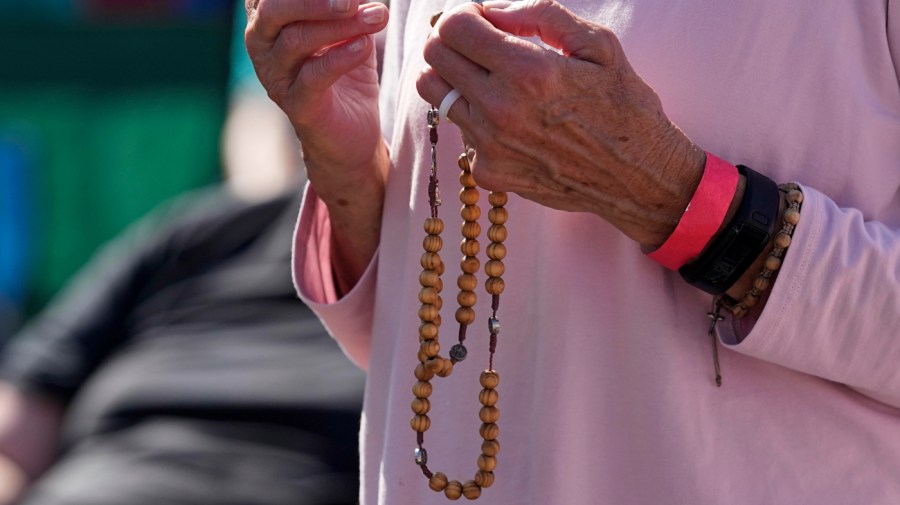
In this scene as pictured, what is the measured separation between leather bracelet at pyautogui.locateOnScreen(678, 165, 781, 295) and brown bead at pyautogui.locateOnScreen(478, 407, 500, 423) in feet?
0.74

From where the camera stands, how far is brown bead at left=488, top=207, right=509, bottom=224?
1023 mm

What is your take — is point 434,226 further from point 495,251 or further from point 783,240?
point 783,240

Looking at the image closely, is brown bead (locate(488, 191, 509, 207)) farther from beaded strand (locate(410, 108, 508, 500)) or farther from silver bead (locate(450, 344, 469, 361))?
silver bead (locate(450, 344, 469, 361))

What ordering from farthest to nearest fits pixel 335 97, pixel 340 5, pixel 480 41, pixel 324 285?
1. pixel 324 285
2. pixel 335 97
3. pixel 340 5
4. pixel 480 41

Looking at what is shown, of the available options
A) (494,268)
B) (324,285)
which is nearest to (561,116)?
(494,268)

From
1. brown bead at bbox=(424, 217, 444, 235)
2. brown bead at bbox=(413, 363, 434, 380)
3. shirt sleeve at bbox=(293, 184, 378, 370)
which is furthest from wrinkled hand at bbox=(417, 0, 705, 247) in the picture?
shirt sleeve at bbox=(293, 184, 378, 370)

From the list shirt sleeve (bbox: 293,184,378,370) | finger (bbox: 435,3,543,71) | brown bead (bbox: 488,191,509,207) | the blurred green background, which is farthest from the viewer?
the blurred green background

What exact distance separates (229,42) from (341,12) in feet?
9.66

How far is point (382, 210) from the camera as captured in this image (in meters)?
1.27

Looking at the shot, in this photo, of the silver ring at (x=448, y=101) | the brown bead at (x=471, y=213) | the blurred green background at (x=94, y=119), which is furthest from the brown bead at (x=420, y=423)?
the blurred green background at (x=94, y=119)

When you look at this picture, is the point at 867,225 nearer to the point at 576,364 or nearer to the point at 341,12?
the point at 576,364

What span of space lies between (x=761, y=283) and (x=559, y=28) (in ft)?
0.97

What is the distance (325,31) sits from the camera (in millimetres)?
1040

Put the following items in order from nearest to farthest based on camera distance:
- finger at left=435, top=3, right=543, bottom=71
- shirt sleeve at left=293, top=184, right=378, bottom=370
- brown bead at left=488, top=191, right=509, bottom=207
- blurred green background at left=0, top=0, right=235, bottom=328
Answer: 1. finger at left=435, top=3, right=543, bottom=71
2. brown bead at left=488, top=191, right=509, bottom=207
3. shirt sleeve at left=293, top=184, right=378, bottom=370
4. blurred green background at left=0, top=0, right=235, bottom=328
